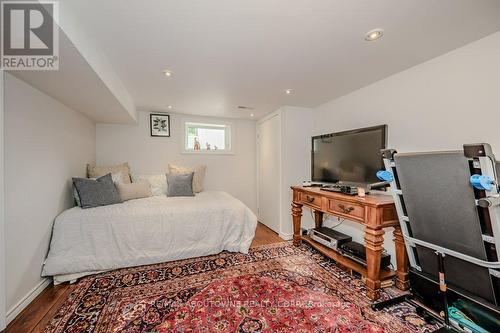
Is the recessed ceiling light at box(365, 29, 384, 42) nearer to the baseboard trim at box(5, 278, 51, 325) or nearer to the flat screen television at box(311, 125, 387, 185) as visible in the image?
the flat screen television at box(311, 125, 387, 185)

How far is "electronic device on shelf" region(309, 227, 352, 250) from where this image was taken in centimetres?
221

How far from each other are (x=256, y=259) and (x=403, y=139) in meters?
2.04

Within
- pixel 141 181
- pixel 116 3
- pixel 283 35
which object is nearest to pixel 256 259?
pixel 141 181

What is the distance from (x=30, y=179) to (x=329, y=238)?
9.69ft

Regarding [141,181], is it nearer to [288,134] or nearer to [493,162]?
[288,134]

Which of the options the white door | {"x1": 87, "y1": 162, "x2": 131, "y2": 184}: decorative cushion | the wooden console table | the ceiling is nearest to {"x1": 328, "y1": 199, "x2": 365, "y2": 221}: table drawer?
the wooden console table

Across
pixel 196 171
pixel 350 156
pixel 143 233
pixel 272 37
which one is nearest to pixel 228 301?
pixel 143 233

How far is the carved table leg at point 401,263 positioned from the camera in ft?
5.83

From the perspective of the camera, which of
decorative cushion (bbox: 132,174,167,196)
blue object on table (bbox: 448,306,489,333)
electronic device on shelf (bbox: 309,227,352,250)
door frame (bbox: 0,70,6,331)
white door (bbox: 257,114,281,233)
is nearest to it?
blue object on table (bbox: 448,306,489,333)

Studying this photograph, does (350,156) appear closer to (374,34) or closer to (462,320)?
(374,34)

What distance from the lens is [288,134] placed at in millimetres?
3113

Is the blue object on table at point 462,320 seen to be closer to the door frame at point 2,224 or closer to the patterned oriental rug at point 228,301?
the patterned oriental rug at point 228,301

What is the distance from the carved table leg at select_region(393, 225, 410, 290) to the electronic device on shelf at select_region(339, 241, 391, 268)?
0.12 m

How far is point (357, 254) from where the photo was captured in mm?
1978
